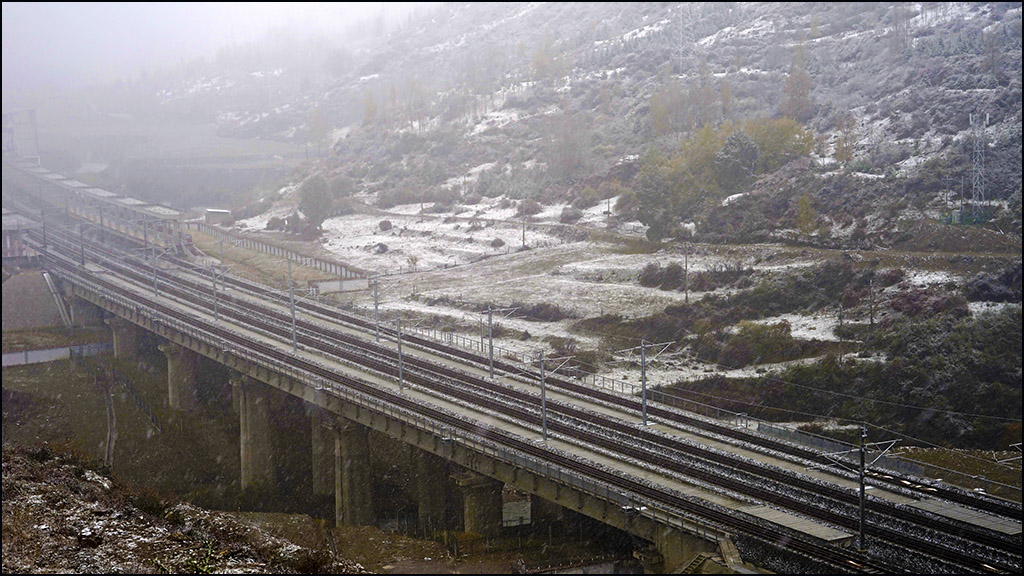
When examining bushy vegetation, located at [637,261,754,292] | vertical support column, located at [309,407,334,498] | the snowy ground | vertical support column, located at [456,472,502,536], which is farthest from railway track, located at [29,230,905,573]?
bushy vegetation, located at [637,261,754,292]

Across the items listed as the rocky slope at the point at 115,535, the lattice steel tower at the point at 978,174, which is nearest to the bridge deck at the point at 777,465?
the rocky slope at the point at 115,535

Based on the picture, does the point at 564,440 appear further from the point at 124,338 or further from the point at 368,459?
the point at 124,338

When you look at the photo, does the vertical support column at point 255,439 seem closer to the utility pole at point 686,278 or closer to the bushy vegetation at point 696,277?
the utility pole at point 686,278

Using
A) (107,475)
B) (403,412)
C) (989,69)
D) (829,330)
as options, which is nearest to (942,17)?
(989,69)

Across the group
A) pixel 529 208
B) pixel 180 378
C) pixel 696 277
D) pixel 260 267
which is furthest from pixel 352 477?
pixel 529 208

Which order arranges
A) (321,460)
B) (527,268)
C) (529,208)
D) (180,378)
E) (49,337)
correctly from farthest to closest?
1. (529,208)
2. (527,268)
3. (49,337)
4. (180,378)
5. (321,460)

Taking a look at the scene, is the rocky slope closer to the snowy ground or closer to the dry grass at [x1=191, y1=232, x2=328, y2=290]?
the snowy ground

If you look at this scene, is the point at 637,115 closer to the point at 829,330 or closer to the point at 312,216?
the point at 312,216

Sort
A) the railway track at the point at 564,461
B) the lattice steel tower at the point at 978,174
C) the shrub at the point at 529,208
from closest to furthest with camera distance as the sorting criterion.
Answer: the railway track at the point at 564,461
the lattice steel tower at the point at 978,174
the shrub at the point at 529,208
